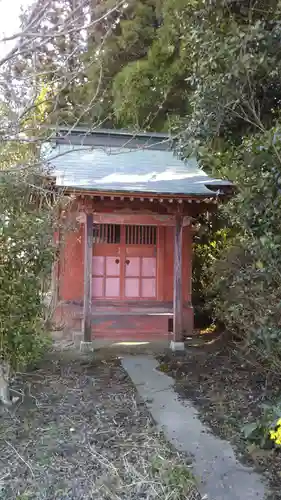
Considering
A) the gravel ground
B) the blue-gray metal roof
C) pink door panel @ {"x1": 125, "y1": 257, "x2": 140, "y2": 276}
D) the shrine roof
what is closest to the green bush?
the gravel ground

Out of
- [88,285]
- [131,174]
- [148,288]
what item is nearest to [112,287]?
[148,288]

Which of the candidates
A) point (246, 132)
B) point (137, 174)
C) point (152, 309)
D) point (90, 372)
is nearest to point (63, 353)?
point (90, 372)

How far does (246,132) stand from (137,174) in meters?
4.45

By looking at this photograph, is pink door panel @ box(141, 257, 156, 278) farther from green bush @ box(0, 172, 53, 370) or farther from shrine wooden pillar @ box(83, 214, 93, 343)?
green bush @ box(0, 172, 53, 370)

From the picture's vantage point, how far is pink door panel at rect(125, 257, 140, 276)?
951 cm

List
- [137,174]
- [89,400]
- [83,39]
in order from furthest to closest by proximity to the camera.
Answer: [137,174]
[89,400]
[83,39]

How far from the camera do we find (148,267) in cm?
963

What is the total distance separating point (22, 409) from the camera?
5.11m

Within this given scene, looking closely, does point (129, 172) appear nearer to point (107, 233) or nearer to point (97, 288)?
point (107, 233)

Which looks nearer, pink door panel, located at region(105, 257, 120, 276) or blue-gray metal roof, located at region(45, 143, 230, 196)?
blue-gray metal roof, located at region(45, 143, 230, 196)

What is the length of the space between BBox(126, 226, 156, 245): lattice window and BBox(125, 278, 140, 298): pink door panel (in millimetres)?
763

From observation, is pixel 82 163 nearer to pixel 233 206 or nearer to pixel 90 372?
pixel 90 372

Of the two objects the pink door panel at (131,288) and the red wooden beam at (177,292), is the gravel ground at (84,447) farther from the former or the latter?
the pink door panel at (131,288)

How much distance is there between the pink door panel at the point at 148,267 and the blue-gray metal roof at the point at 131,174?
1.74 metres
